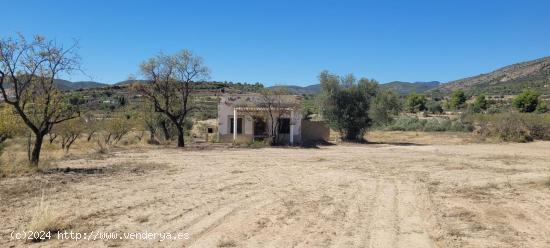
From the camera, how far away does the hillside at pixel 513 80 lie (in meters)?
90.4

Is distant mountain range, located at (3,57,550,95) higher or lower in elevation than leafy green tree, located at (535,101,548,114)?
higher

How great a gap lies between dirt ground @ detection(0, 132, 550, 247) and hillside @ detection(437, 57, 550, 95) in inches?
3120

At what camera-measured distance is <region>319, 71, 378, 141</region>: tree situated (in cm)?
3800

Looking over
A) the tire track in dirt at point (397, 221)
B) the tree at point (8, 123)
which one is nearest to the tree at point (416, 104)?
the tree at point (8, 123)

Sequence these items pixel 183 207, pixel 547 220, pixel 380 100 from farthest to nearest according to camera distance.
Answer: pixel 380 100, pixel 183 207, pixel 547 220

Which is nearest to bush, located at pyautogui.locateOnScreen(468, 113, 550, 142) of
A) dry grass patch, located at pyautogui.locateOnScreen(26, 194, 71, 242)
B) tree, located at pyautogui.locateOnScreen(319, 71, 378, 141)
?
tree, located at pyautogui.locateOnScreen(319, 71, 378, 141)

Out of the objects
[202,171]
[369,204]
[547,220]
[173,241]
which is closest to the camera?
[173,241]

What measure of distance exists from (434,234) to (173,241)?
417 centimetres

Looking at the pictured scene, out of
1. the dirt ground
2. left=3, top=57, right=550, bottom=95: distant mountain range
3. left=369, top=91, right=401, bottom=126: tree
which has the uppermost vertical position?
left=3, top=57, right=550, bottom=95: distant mountain range

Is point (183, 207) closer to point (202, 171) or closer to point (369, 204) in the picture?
point (369, 204)

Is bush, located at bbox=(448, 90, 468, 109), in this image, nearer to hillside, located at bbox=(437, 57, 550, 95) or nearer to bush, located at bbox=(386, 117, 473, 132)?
hillside, located at bbox=(437, 57, 550, 95)

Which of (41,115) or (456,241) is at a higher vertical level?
(41,115)

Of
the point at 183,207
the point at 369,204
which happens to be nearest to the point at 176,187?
the point at 183,207

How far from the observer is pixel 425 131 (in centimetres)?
5012
